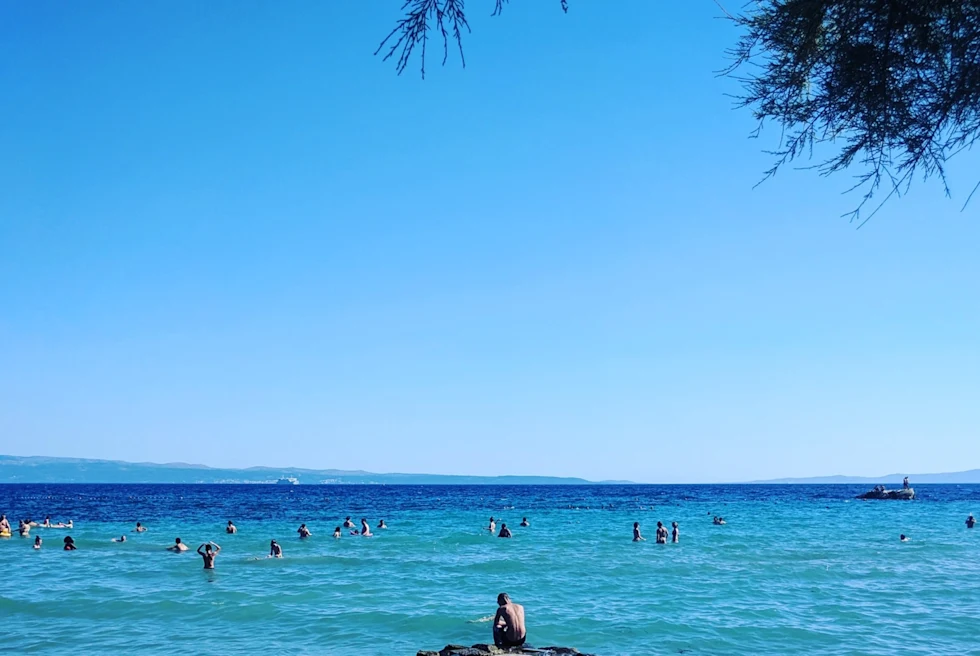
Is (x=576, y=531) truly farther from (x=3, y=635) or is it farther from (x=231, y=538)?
(x=3, y=635)

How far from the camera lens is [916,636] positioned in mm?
14891

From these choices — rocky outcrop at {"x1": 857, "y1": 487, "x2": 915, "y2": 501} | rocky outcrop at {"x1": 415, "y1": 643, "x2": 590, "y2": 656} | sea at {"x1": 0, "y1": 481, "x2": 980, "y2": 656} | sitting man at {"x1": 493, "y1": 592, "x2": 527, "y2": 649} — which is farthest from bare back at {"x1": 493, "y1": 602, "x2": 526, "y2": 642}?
rocky outcrop at {"x1": 857, "y1": 487, "x2": 915, "y2": 501}

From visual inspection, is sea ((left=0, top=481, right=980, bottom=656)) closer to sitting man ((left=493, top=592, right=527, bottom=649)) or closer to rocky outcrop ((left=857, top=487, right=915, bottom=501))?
sitting man ((left=493, top=592, right=527, bottom=649))

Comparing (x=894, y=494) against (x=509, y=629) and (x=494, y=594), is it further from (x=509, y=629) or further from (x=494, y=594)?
(x=509, y=629)

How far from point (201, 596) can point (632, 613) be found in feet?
36.6

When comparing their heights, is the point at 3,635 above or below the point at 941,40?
below

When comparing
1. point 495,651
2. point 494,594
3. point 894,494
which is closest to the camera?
point 495,651

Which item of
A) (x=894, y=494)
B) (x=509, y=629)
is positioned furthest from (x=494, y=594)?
(x=894, y=494)

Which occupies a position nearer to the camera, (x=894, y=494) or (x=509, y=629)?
(x=509, y=629)

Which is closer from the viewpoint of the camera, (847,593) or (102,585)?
(847,593)

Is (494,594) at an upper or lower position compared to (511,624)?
lower

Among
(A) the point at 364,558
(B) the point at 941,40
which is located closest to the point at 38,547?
(A) the point at 364,558

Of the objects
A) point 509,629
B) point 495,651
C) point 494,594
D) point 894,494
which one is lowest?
point 894,494

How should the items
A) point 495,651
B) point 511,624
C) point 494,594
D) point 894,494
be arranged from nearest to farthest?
1. point 495,651
2. point 511,624
3. point 494,594
4. point 894,494
